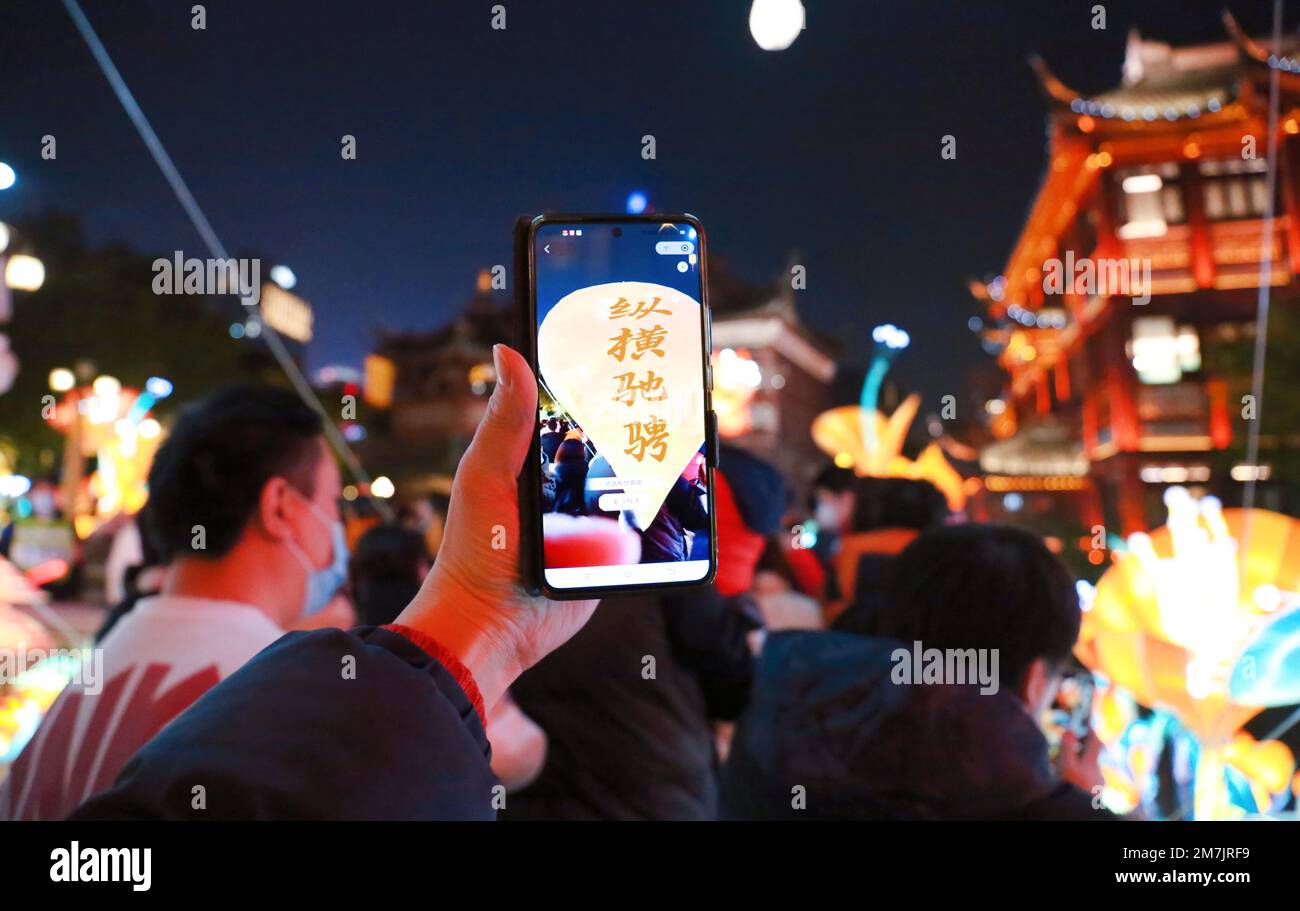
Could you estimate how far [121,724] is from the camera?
2.24ft

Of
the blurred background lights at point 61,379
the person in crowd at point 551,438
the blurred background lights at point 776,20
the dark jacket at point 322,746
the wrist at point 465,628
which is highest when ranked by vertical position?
the blurred background lights at point 61,379

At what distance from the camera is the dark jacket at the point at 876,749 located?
2.44 feet

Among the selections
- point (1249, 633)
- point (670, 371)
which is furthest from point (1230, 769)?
point (670, 371)

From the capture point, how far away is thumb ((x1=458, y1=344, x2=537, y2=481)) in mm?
506

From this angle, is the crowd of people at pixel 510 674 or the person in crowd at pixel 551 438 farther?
the person in crowd at pixel 551 438

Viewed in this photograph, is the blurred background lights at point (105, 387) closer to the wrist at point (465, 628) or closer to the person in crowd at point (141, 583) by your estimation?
the person in crowd at point (141, 583)

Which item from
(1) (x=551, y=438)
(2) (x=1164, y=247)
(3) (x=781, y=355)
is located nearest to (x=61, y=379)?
(3) (x=781, y=355)

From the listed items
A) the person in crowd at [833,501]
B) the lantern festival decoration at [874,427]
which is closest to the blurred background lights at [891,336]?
the lantern festival decoration at [874,427]

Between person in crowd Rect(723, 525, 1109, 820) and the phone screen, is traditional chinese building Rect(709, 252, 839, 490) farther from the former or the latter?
the phone screen

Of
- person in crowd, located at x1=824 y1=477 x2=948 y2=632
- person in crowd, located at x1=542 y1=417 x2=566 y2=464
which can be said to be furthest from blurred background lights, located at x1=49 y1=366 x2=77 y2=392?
person in crowd, located at x1=542 y1=417 x2=566 y2=464

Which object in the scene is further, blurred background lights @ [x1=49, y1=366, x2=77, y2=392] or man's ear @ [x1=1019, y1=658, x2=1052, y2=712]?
blurred background lights @ [x1=49, y1=366, x2=77, y2=392]

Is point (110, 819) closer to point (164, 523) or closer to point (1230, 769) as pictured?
point (164, 523)

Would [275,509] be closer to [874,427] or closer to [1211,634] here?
[1211,634]

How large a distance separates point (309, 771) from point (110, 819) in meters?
0.09
